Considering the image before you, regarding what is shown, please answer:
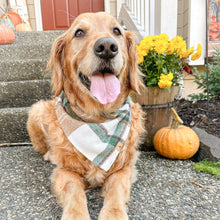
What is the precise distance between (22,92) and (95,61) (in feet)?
5.27

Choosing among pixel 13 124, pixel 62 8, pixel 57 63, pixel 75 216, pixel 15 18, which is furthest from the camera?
pixel 62 8

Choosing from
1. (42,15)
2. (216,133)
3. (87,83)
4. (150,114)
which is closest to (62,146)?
(87,83)

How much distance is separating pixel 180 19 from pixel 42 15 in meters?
3.45

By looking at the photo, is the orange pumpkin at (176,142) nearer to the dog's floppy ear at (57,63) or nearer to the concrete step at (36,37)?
the dog's floppy ear at (57,63)

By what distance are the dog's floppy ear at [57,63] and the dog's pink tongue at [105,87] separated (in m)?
0.37

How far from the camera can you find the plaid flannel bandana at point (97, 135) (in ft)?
5.35

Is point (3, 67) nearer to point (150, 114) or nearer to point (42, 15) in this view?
point (150, 114)

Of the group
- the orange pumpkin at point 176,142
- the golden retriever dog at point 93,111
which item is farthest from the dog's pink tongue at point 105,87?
the orange pumpkin at point 176,142

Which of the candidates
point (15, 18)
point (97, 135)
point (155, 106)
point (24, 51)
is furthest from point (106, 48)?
point (15, 18)

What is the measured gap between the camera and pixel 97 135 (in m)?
1.68

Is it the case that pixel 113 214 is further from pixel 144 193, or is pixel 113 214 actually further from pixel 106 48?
pixel 106 48

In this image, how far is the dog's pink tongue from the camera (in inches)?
57.7

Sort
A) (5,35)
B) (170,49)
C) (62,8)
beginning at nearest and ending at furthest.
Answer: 1. (170,49)
2. (5,35)
3. (62,8)

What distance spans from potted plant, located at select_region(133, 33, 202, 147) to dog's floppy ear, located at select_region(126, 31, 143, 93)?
Result: 24 centimetres
